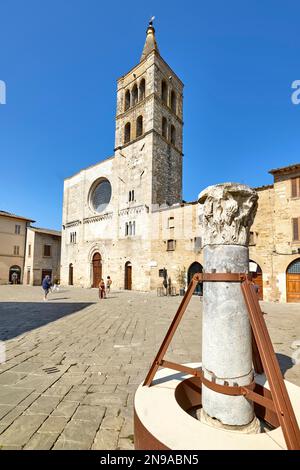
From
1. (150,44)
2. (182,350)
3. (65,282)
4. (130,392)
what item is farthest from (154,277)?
(150,44)

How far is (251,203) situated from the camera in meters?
2.61

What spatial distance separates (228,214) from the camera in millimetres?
2490

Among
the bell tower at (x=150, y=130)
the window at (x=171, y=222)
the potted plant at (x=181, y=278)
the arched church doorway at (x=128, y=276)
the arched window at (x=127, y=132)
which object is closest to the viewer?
the potted plant at (x=181, y=278)

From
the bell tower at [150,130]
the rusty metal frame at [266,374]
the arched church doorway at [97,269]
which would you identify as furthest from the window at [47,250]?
the rusty metal frame at [266,374]

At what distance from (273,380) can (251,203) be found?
5.37 ft

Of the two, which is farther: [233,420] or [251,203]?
[251,203]

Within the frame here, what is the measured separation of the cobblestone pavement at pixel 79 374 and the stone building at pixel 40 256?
90.0ft

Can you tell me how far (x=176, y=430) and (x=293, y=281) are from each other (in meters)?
16.7

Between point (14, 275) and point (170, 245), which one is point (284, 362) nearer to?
point (170, 245)

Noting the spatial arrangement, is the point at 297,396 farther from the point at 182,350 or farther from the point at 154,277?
the point at 154,277

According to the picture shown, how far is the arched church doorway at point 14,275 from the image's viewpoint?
33438mm

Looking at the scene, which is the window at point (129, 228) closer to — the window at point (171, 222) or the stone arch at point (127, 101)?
the window at point (171, 222)

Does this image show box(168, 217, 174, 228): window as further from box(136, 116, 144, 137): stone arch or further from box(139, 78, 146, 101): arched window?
box(139, 78, 146, 101): arched window

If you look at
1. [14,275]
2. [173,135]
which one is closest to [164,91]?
[173,135]
